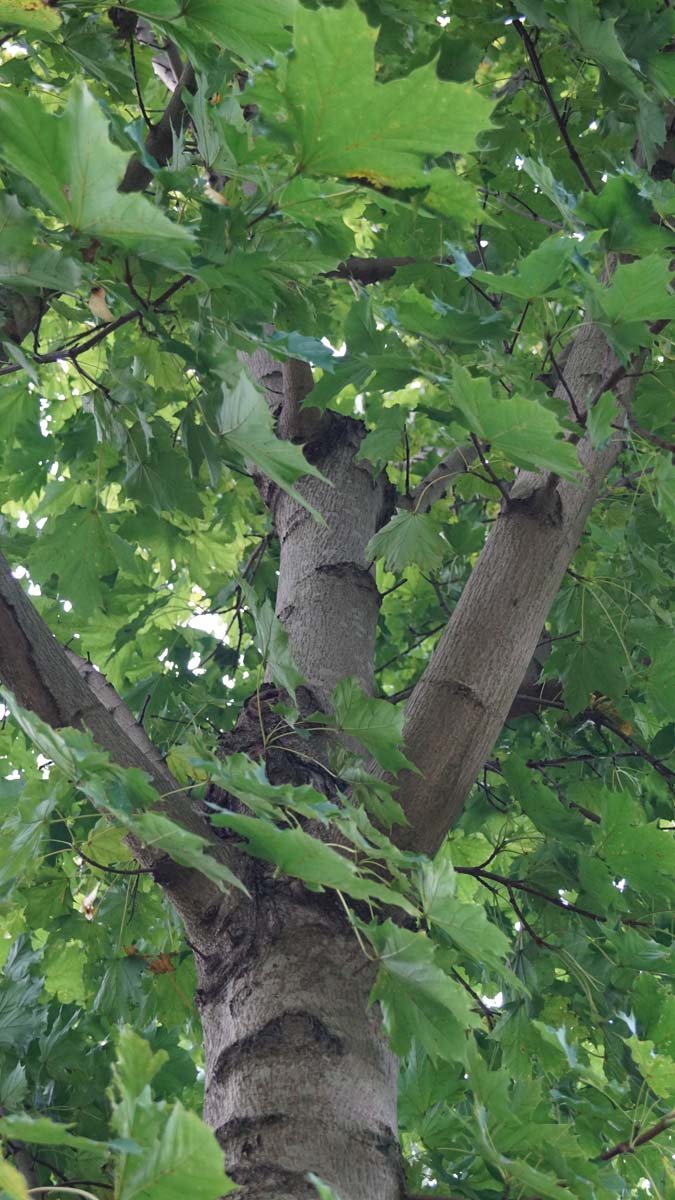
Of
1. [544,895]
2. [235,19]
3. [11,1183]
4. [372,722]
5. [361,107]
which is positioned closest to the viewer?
[11,1183]

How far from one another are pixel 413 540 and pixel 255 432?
0.75 m

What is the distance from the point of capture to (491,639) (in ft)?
6.35

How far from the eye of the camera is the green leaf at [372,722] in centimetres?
167

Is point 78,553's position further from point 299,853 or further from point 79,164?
point 79,164

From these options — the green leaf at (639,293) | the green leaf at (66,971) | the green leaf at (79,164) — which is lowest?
the green leaf at (66,971)

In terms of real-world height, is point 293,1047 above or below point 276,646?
below

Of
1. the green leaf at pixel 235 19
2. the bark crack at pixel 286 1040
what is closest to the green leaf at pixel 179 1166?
the bark crack at pixel 286 1040

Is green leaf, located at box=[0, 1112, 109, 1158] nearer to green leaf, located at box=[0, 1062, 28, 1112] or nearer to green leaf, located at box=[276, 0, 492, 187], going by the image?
green leaf, located at box=[276, 0, 492, 187]

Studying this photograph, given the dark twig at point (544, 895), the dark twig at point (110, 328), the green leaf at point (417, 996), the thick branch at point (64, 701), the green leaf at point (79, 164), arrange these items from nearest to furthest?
1. the green leaf at point (79, 164)
2. the green leaf at point (417, 996)
3. the dark twig at point (110, 328)
4. the thick branch at point (64, 701)
5. the dark twig at point (544, 895)

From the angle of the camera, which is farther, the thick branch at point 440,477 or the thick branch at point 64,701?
the thick branch at point 440,477

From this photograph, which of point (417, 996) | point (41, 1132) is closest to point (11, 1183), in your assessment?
point (41, 1132)

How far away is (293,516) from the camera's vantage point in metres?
2.49

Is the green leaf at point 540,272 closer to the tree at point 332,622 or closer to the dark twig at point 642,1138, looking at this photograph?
the tree at point 332,622

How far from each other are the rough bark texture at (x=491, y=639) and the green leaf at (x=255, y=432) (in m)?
0.55
